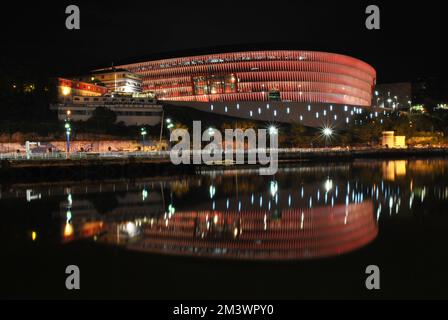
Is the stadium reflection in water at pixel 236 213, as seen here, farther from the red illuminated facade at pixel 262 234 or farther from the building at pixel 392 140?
the building at pixel 392 140

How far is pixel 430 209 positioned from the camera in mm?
26281

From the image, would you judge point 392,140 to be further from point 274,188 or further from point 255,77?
point 274,188

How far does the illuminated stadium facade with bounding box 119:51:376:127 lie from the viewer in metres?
104

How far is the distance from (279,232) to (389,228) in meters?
4.73

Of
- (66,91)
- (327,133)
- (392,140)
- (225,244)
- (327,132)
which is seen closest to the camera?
(225,244)

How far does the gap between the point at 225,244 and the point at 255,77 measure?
94019 millimetres

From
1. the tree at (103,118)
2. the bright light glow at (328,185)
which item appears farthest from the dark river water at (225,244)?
the tree at (103,118)

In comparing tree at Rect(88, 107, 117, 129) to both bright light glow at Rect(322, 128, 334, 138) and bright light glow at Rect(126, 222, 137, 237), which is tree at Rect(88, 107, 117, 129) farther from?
bright light glow at Rect(126, 222, 137, 237)

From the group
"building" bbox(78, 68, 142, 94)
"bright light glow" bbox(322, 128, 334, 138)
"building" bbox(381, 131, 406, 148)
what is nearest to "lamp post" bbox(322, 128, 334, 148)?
"bright light glow" bbox(322, 128, 334, 138)

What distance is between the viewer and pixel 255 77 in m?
109

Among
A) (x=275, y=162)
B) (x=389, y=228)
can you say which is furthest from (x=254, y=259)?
(x=275, y=162)

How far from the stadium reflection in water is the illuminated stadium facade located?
6213cm

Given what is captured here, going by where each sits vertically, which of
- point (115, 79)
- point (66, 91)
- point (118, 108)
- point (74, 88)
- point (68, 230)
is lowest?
point (68, 230)

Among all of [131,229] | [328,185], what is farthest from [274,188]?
[131,229]
